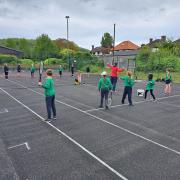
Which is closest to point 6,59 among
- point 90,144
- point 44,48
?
point 44,48

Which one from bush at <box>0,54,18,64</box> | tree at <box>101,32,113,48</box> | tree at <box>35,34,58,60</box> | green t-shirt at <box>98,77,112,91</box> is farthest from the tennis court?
tree at <box>101,32,113,48</box>

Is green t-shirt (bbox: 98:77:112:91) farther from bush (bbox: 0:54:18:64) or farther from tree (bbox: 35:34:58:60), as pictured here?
tree (bbox: 35:34:58:60)

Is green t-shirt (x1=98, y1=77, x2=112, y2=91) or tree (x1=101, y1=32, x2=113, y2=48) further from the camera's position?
tree (x1=101, y1=32, x2=113, y2=48)

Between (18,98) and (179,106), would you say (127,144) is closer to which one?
(179,106)

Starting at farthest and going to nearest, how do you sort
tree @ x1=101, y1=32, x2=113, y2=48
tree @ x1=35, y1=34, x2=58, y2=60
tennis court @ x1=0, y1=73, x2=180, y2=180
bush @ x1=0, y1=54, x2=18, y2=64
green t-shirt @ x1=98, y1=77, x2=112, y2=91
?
1. tree @ x1=101, y1=32, x2=113, y2=48
2. tree @ x1=35, y1=34, x2=58, y2=60
3. bush @ x1=0, y1=54, x2=18, y2=64
4. green t-shirt @ x1=98, y1=77, x2=112, y2=91
5. tennis court @ x1=0, y1=73, x2=180, y2=180

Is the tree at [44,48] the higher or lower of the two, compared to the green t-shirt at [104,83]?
higher

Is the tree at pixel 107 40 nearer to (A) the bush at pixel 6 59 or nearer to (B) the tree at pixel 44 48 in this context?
(B) the tree at pixel 44 48

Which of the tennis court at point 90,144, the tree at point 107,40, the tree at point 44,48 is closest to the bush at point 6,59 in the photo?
the tree at point 44,48

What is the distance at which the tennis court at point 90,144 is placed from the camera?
552cm

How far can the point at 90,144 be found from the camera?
7.18 metres

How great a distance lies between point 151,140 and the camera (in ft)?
25.0

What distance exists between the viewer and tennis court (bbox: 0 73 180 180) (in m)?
5.52

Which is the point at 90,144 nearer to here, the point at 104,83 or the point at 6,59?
the point at 104,83

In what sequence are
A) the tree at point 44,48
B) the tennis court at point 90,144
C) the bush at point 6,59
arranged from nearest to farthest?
1. the tennis court at point 90,144
2. the bush at point 6,59
3. the tree at point 44,48
